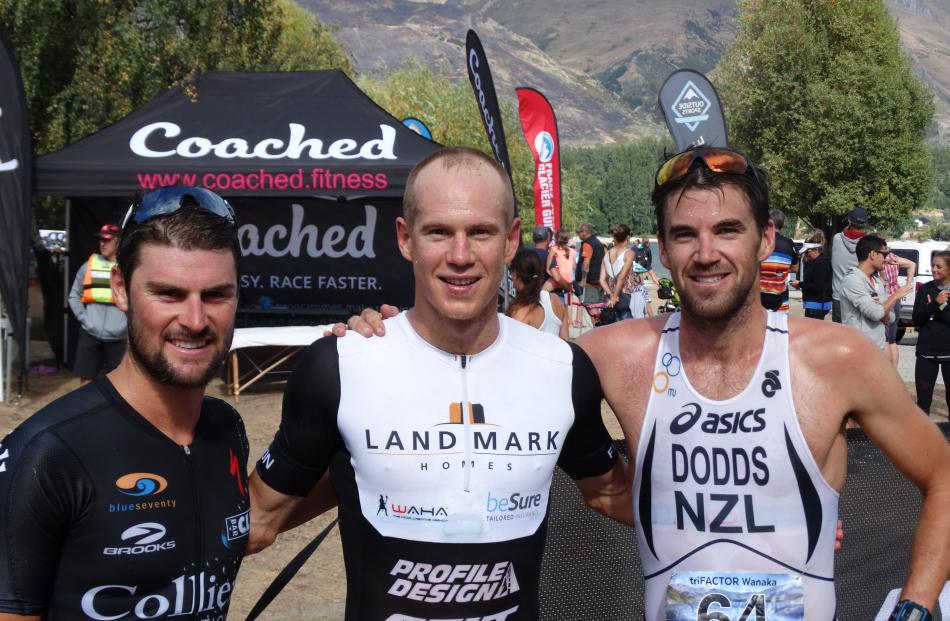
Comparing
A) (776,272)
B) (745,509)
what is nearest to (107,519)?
(745,509)

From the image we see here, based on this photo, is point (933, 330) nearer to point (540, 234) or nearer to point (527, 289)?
point (527, 289)

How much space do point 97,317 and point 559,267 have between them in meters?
7.80

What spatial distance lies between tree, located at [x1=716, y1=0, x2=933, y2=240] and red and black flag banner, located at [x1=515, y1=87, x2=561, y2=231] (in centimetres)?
2148

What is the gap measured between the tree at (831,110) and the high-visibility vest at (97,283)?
29.6 metres

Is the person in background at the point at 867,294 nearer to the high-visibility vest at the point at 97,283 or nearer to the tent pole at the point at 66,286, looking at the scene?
the high-visibility vest at the point at 97,283

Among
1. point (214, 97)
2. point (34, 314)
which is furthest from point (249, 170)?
point (34, 314)

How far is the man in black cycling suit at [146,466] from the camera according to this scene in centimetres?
190

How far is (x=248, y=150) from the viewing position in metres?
9.98

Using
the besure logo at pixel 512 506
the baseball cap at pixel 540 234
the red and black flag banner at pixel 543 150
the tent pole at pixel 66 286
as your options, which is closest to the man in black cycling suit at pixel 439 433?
the besure logo at pixel 512 506

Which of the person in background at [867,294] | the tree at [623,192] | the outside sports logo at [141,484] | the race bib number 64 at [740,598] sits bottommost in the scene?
the tree at [623,192]

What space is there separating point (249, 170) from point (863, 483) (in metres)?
7.44

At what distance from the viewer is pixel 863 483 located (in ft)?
12.1

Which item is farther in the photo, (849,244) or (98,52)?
(98,52)

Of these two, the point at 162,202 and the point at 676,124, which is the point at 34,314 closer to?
the point at 676,124
